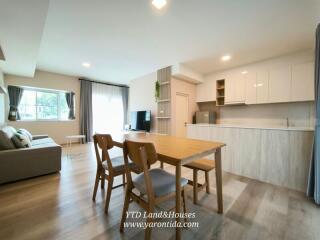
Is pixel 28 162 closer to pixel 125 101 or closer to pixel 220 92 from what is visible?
pixel 220 92

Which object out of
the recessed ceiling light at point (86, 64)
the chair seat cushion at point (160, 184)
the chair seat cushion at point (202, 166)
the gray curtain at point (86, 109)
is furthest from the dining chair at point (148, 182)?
the gray curtain at point (86, 109)

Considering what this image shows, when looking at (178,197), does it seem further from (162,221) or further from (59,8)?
(59,8)

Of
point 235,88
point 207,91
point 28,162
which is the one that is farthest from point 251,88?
point 28,162

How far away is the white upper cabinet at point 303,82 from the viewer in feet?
9.23

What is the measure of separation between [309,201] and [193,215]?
1651 millimetres

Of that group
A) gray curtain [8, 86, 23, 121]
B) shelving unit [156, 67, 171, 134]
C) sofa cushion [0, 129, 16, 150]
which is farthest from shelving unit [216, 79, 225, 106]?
gray curtain [8, 86, 23, 121]

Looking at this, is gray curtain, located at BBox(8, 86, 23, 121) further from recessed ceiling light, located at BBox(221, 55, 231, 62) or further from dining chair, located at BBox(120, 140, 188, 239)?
recessed ceiling light, located at BBox(221, 55, 231, 62)

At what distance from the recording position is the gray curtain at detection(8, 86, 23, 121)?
4.62 m

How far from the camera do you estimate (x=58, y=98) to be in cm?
562

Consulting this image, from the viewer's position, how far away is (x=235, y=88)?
3797 millimetres

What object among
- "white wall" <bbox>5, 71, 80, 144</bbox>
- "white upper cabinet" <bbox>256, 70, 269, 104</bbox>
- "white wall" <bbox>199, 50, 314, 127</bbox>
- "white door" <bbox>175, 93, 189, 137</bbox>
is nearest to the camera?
"white wall" <bbox>199, 50, 314, 127</bbox>

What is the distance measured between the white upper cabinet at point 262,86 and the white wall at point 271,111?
0.73ft

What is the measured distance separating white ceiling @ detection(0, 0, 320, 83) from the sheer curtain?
254cm

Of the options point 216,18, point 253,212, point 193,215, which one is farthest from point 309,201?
point 216,18
